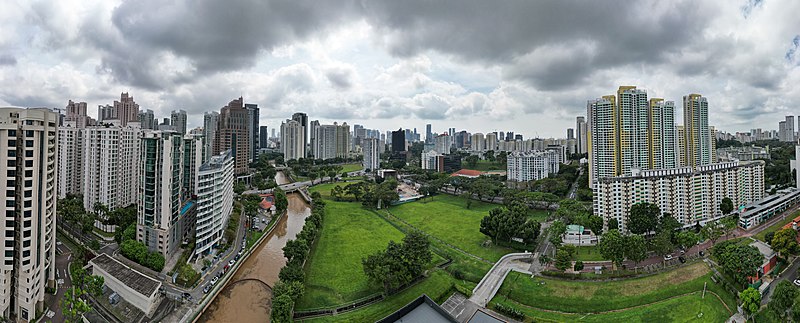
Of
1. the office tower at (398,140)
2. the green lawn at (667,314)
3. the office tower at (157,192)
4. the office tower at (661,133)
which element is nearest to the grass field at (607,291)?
the green lawn at (667,314)

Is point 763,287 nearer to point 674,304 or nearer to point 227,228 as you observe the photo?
point 674,304

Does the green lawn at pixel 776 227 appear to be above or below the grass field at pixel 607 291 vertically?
above

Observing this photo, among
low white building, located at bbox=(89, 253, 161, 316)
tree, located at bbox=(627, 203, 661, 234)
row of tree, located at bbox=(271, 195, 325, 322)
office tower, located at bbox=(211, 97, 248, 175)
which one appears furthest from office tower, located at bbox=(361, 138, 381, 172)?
low white building, located at bbox=(89, 253, 161, 316)

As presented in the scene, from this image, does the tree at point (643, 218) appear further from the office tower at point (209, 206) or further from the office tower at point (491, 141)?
the office tower at point (491, 141)

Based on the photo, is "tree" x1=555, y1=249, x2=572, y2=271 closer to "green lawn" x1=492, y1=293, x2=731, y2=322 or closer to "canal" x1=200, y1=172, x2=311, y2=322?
"green lawn" x1=492, y1=293, x2=731, y2=322

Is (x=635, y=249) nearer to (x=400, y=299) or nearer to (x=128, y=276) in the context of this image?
(x=400, y=299)

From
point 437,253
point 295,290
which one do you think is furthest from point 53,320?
point 437,253
